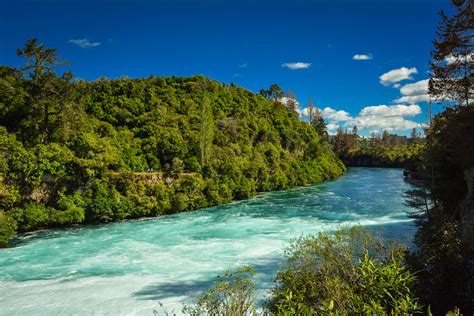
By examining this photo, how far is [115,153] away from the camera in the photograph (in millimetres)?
38906

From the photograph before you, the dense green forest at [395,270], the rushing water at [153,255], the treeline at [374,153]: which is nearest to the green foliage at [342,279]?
the dense green forest at [395,270]

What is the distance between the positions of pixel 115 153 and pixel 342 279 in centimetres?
3407

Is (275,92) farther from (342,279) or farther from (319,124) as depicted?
(342,279)

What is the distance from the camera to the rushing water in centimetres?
1650

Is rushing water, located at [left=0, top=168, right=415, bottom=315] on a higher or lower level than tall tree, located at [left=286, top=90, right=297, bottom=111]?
lower

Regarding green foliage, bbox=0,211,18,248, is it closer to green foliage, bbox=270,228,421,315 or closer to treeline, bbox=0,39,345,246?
treeline, bbox=0,39,345,246

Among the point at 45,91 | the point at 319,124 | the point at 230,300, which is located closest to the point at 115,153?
the point at 45,91

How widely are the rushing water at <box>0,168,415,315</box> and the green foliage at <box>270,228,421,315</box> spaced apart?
5.99 metres

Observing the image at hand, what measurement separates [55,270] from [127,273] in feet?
15.6

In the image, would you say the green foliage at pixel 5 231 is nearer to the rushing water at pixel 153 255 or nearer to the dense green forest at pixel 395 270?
the rushing water at pixel 153 255

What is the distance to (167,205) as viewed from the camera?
3762cm

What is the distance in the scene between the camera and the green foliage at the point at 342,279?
8.45 m

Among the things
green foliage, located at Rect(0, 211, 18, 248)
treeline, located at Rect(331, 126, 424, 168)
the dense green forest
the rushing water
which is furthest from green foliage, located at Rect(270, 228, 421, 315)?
treeline, located at Rect(331, 126, 424, 168)

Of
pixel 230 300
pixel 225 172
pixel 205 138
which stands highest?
pixel 205 138
